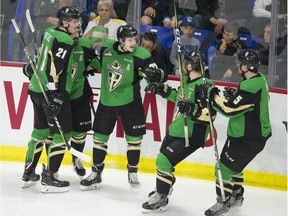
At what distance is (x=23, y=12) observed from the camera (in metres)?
6.18

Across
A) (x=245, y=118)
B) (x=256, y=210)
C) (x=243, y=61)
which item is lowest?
(x=256, y=210)

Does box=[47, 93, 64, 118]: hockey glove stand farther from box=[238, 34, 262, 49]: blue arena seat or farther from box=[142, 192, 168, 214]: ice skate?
box=[238, 34, 262, 49]: blue arena seat

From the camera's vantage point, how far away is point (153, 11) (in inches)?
237

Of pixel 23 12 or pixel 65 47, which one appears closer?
pixel 65 47

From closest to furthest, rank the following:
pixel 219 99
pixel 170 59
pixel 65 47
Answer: pixel 219 99, pixel 65 47, pixel 170 59

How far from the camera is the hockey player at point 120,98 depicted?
17.5 ft

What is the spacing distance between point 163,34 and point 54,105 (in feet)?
4.90

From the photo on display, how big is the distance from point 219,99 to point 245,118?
0.92 ft

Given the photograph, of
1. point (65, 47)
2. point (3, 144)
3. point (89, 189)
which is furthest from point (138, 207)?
point (3, 144)

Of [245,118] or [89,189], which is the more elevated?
[245,118]

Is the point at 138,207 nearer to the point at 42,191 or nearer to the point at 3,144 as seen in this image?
the point at 42,191

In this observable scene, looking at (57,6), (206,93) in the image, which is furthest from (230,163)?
(57,6)

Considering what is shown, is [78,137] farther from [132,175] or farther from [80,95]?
[132,175]

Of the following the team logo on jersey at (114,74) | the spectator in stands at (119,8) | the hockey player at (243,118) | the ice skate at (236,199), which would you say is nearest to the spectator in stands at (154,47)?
the spectator in stands at (119,8)
